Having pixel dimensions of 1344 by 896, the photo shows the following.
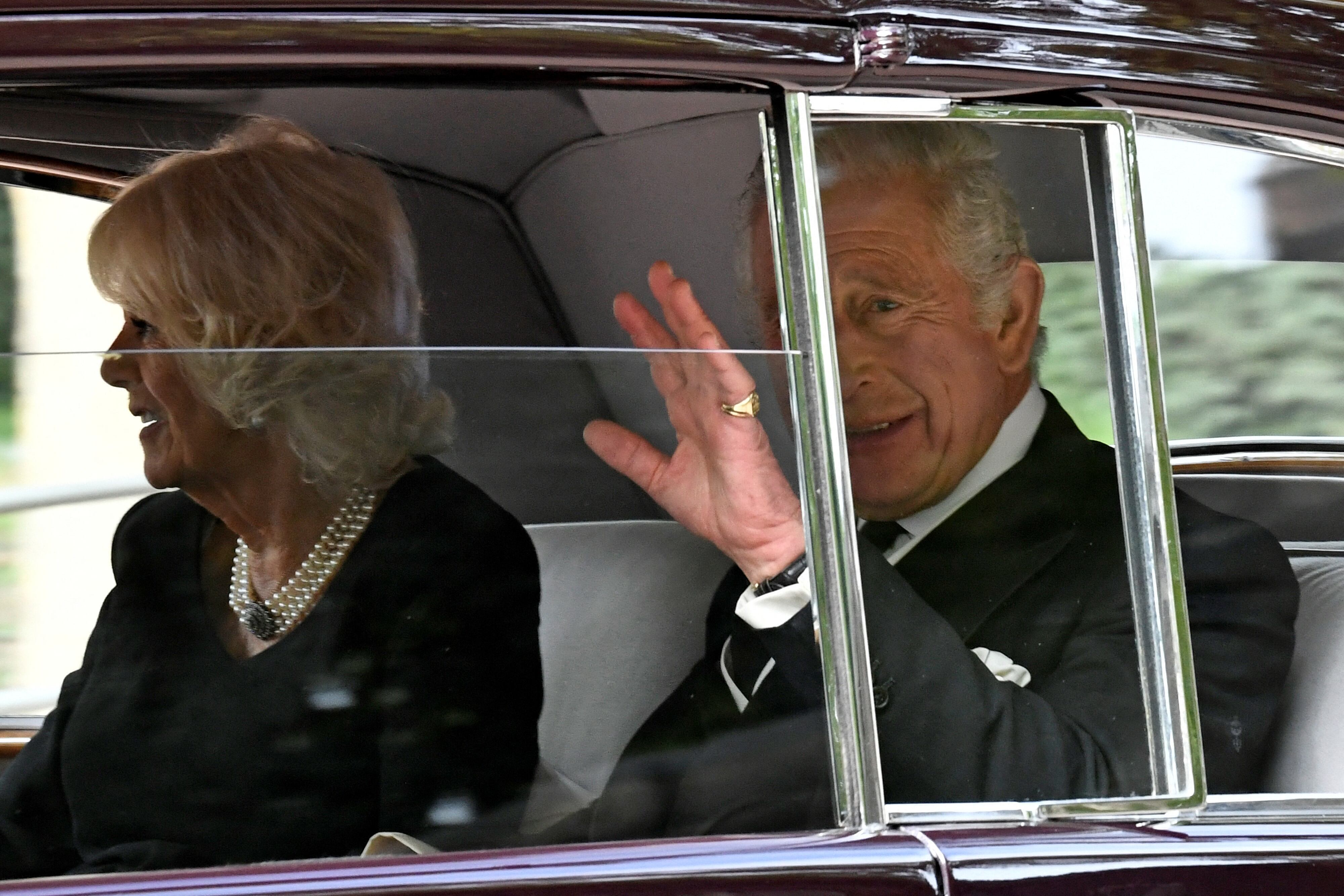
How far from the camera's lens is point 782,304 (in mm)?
1200

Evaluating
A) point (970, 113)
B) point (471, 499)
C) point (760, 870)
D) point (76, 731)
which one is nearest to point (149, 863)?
point (76, 731)

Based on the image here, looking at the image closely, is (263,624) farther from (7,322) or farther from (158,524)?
(7,322)

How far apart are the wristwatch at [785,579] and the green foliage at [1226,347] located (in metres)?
0.31

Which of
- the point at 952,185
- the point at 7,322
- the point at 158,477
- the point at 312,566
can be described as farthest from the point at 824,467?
the point at 7,322

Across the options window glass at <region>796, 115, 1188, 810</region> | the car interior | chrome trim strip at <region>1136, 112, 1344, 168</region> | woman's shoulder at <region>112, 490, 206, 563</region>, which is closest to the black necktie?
window glass at <region>796, 115, 1188, 810</region>

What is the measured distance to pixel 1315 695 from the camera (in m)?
1.51

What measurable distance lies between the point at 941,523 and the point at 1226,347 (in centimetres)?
36

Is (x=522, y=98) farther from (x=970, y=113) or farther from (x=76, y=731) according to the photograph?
(x=76, y=731)

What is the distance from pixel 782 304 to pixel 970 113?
25cm

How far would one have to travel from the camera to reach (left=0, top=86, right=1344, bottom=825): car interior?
1160 millimetres

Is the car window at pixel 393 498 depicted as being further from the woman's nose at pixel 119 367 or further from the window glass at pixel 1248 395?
the window glass at pixel 1248 395

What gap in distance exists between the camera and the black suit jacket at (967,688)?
3.91 feet

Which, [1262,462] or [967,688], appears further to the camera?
[1262,462]

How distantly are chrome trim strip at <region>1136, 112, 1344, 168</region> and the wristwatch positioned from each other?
51 centimetres
